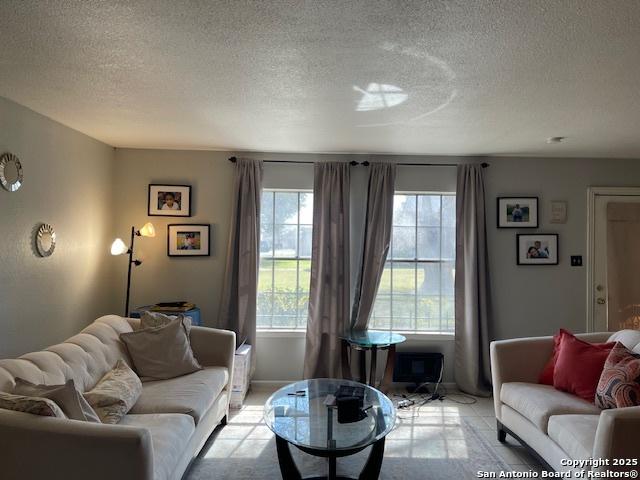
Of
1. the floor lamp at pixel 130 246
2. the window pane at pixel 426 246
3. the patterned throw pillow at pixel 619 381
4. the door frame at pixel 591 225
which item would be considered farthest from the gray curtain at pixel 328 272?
the door frame at pixel 591 225

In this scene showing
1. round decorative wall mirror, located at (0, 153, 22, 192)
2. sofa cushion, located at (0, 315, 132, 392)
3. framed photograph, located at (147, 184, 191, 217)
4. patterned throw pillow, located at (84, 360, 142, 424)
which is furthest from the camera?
framed photograph, located at (147, 184, 191, 217)

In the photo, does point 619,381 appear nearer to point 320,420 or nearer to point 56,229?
point 320,420

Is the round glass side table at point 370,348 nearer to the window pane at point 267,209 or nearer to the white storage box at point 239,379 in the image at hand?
the white storage box at point 239,379

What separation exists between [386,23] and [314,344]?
297 centimetres

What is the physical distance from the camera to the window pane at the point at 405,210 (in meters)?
4.06

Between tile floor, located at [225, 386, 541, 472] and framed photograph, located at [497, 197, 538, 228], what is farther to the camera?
framed photograph, located at [497, 197, 538, 228]

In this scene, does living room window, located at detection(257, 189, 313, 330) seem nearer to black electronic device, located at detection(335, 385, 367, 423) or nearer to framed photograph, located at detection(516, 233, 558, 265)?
black electronic device, located at detection(335, 385, 367, 423)

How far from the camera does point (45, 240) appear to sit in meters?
2.89

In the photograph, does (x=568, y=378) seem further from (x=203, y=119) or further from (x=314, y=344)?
(x=203, y=119)

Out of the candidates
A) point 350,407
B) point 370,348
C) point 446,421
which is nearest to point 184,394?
point 350,407

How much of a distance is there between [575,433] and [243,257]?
293 cm

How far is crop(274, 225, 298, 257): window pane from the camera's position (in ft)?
13.3

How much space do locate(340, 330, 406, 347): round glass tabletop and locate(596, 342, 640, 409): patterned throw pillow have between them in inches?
59.2

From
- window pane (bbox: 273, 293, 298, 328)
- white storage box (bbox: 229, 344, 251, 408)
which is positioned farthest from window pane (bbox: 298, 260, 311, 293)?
white storage box (bbox: 229, 344, 251, 408)
